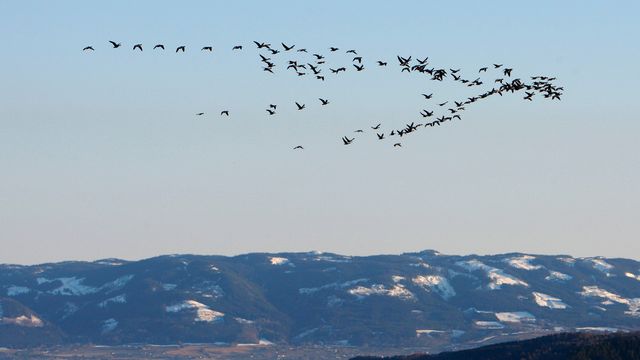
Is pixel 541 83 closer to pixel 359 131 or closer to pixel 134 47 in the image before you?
→ pixel 359 131

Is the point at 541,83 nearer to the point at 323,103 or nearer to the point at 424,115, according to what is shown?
the point at 424,115

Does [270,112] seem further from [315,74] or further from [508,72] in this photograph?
[508,72]

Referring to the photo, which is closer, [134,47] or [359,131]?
[134,47]

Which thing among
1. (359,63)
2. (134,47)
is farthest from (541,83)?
(134,47)

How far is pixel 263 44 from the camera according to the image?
170 m

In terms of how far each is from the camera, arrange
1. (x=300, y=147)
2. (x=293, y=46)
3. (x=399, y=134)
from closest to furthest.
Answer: (x=293, y=46) → (x=399, y=134) → (x=300, y=147)

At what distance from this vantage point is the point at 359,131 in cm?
18062

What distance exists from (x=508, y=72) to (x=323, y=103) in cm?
2475

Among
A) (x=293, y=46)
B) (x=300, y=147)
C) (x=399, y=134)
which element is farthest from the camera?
(x=300, y=147)

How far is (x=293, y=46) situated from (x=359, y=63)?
1963 cm

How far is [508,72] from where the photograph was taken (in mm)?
170625

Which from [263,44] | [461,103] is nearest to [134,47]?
[263,44]

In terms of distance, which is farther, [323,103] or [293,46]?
[323,103]

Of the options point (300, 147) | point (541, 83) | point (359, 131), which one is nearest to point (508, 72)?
point (541, 83)
